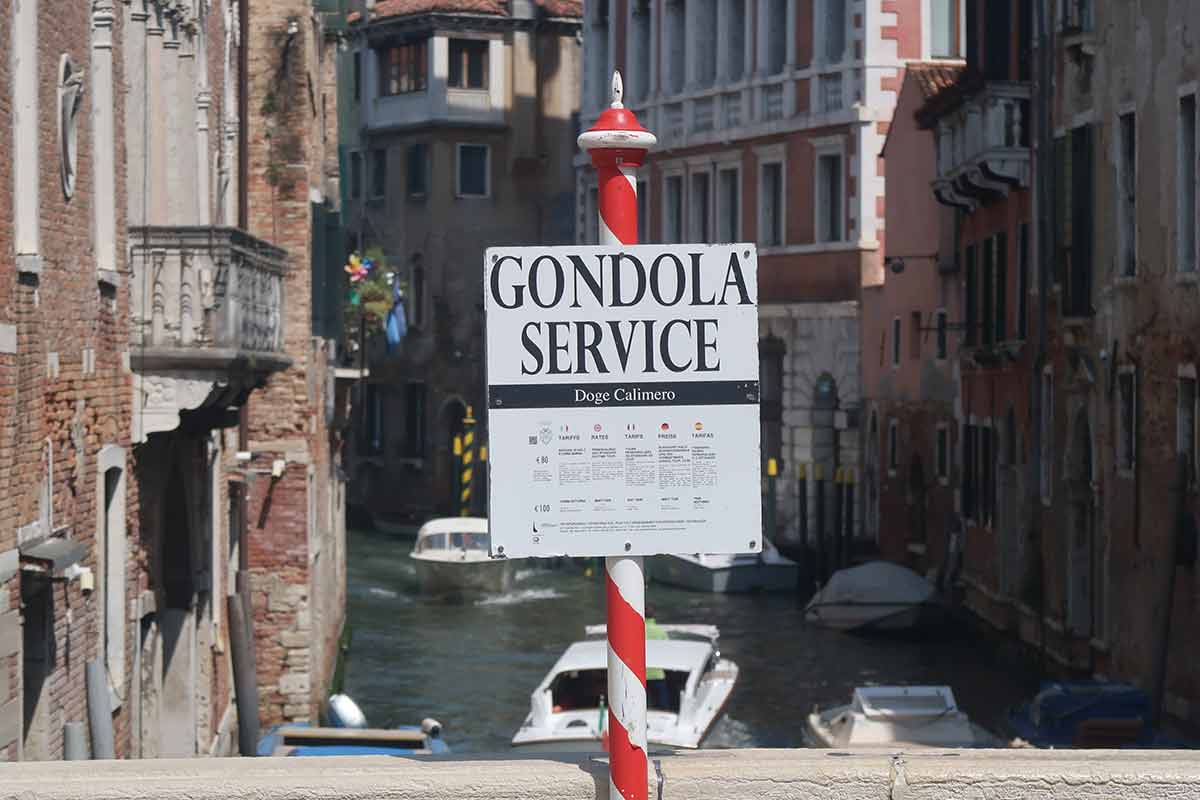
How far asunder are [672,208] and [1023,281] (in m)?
16.0

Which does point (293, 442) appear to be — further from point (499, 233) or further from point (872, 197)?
point (499, 233)

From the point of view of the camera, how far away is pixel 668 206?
1631 inches

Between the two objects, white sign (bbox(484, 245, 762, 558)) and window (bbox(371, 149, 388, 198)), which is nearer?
white sign (bbox(484, 245, 762, 558))

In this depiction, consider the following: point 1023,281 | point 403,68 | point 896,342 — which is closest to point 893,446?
point 896,342

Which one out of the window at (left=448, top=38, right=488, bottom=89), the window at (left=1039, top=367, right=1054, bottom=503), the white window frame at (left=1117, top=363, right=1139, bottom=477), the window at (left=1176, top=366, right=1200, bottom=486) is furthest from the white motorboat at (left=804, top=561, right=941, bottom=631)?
the window at (left=448, top=38, right=488, bottom=89)

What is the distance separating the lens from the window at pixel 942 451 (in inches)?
1217

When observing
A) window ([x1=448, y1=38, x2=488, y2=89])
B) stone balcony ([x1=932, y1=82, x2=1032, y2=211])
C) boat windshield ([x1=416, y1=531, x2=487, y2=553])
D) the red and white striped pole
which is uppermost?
window ([x1=448, y1=38, x2=488, y2=89])

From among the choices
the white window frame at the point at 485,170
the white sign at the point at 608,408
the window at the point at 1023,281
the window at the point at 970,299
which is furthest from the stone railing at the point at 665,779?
the white window frame at the point at 485,170

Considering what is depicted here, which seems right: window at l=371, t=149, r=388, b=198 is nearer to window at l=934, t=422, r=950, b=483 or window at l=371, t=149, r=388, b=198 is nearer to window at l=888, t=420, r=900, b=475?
window at l=888, t=420, r=900, b=475

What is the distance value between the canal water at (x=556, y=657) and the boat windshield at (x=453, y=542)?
73 centimetres

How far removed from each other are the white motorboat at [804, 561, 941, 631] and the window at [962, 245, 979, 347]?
9.99ft

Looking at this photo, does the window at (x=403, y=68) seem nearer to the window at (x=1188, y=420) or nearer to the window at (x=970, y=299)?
the window at (x=970, y=299)

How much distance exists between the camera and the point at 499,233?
4688 cm

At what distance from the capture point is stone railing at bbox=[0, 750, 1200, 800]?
16.6ft
